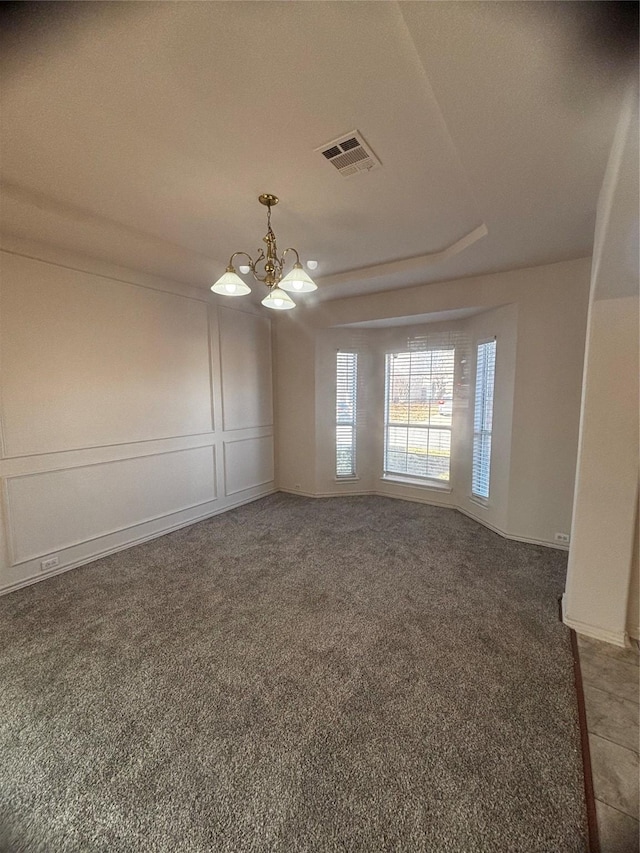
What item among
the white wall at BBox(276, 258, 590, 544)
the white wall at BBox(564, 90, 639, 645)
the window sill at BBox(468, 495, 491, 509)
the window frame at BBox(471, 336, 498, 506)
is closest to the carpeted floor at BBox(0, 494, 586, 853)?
the white wall at BBox(564, 90, 639, 645)

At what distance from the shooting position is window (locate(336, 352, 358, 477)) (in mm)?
4922

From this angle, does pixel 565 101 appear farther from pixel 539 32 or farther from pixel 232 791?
pixel 232 791

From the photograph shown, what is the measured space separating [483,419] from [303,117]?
3.38 metres

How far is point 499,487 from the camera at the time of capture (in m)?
3.67

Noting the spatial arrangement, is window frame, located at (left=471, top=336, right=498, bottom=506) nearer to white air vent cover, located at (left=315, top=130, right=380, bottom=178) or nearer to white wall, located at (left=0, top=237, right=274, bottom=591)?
white air vent cover, located at (left=315, top=130, right=380, bottom=178)

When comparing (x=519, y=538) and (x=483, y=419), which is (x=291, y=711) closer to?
(x=519, y=538)

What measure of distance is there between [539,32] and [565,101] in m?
0.40

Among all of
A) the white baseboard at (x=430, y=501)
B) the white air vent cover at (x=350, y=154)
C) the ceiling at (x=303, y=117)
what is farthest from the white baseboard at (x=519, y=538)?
the white air vent cover at (x=350, y=154)

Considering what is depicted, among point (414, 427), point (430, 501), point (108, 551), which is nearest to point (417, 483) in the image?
point (430, 501)

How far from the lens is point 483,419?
3936mm

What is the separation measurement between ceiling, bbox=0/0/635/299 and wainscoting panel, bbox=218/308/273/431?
175 centimetres

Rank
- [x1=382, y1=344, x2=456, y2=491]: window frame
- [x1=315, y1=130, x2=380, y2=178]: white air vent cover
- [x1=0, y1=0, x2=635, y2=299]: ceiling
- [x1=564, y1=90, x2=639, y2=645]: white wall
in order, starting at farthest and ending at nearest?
[x1=382, y1=344, x2=456, y2=491]: window frame < [x1=564, y1=90, x2=639, y2=645]: white wall < [x1=315, y1=130, x2=380, y2=178]: white air vent cover < [x1=0, y1=0, x2=635, y2=299]: ceiling

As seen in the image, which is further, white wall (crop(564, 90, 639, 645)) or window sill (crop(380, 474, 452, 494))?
window sill (crop(380, 474, 452, 494))

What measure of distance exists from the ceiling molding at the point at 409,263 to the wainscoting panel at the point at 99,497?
258cm
